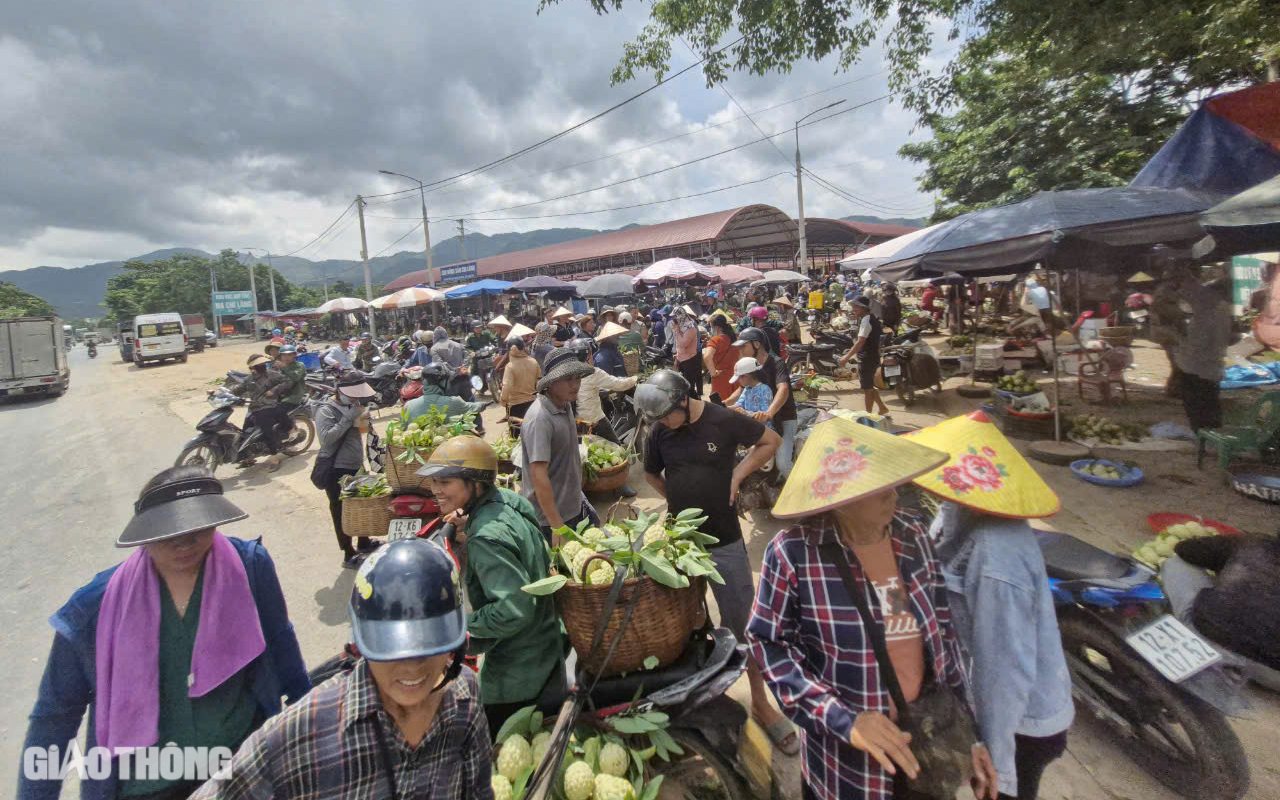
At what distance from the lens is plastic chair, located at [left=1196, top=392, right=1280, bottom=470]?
5.36 metres

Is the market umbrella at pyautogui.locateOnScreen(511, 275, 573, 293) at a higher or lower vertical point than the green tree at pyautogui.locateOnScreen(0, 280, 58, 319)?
lower

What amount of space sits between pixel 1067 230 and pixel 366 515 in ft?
21.6

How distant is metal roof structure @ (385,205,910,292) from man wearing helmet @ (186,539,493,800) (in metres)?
26.3

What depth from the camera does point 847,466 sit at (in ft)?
5.52

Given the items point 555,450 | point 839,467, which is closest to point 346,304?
point 555,450

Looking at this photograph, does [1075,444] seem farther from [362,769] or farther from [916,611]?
[362,769]

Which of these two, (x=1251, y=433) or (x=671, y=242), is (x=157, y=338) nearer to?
(x=671, y=242)

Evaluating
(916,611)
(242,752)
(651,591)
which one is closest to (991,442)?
(916,611)

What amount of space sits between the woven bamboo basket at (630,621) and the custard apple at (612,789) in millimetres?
357

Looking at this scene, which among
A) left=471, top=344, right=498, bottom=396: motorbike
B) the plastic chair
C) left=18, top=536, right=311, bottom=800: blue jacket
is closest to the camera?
left=18, top=536, right=311, bottom=800: blue jacket

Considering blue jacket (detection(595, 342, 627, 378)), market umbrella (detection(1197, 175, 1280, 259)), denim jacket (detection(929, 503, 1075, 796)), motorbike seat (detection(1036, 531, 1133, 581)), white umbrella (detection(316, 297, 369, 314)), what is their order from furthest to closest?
white umbrella (detection(316, 297, 369, 314)) → blue jacket (detection(595, 342, 627, 378)) → market umbrella (detection(1197, 175, 1280, 259)) → motorbike seat (detection(1036, 531, 1133, 581)) → denim jacket (detection(929, 503, 1075, 796))

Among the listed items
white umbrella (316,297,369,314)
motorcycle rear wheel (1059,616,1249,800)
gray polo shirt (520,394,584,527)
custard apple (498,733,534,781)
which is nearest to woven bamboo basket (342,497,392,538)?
gray polo shirt (520,394,584,527)

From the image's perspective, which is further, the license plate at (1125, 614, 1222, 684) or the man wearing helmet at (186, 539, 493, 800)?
the license plate at (1125, 614, 1222, 684)

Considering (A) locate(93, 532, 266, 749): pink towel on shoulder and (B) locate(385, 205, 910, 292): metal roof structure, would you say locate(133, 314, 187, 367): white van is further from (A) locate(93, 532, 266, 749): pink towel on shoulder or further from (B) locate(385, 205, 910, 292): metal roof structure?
(A) locate(93, 532, 266, 749): pink towel on shoulder
